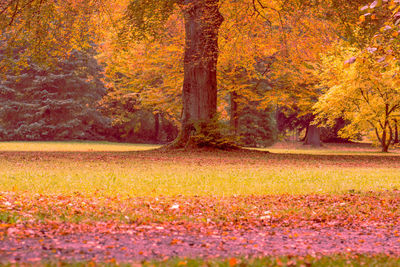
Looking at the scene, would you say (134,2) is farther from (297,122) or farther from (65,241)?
(297,122)

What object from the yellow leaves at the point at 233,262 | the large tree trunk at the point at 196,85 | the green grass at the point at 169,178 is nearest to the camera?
the yellow leaves at the point at 233,262

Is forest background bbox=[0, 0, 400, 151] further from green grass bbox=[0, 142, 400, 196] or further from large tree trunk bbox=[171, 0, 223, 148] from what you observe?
green grass bbox=[0, 142, 400, 196]

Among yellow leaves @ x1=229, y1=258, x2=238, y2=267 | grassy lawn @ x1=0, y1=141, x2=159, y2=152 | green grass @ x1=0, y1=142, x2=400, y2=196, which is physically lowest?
yellow leaves @ x1=229, y1=258, x2=238, y2=267

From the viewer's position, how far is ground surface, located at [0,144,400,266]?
5109 mm

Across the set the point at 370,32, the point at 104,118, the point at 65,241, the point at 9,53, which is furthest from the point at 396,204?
the point at 104,118

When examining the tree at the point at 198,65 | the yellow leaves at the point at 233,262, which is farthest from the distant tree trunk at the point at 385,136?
the yellow leaves at the point at 233,262

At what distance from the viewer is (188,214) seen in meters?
7.21

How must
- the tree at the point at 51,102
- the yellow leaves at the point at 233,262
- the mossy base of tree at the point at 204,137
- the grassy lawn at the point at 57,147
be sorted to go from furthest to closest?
the tree at the point at 51,102 < the grassy lawn at the point at 57,147 < the mossy base of tree at the point at 204,137 < the yellow leaves at the point at 233,262

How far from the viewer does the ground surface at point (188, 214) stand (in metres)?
5.11

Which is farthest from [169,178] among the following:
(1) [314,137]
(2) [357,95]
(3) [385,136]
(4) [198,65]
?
(1) [314,137]

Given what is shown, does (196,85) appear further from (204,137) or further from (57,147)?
(57,147)

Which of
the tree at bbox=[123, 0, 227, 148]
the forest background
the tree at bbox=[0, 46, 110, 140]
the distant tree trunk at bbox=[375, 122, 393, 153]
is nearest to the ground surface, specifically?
the forest background

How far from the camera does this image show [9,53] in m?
18.8

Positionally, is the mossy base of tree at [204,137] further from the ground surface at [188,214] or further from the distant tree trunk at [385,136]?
the distant tree trunk at [385,136]
